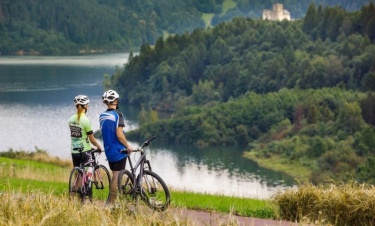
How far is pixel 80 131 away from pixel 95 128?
326ft

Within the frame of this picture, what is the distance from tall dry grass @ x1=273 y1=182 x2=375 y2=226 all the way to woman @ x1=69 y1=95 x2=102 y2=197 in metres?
3.78

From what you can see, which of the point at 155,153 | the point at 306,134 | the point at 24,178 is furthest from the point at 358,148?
the point at 24,178

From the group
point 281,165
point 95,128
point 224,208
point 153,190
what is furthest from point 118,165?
point 95,128

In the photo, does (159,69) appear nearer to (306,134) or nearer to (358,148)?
(306,134)

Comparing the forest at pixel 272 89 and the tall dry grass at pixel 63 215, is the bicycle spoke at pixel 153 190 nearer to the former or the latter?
the tall dry grass at pixel 63 215

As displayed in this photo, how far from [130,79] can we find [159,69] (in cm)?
→ 654

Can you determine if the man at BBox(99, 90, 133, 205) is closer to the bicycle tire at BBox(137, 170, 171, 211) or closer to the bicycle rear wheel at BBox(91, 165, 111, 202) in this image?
the bicycle rear wheel at BBox(91, 165, 111, 202)

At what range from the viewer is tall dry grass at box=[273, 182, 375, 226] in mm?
14914

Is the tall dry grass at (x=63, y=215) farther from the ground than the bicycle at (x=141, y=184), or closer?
closer

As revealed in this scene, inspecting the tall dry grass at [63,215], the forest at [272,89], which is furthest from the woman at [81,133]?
the forest at [272,89]

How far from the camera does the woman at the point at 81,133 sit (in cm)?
1623

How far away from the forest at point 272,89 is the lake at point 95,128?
5402mm

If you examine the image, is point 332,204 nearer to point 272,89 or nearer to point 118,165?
point 118,165

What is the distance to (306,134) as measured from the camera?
116 meters
